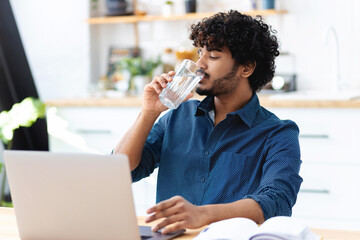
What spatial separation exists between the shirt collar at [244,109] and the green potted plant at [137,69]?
2.02m

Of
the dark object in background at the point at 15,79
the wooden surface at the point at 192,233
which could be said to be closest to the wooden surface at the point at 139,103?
the dark object in background at the point at 15,79

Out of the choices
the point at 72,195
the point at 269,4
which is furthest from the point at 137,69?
the point at 72,195

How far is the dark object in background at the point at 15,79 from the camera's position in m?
4.16

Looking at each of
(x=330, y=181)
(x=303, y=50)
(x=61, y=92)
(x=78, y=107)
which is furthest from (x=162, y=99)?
(x=61, y=92)

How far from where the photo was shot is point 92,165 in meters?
1.29

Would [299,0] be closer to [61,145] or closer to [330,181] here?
[330,181]

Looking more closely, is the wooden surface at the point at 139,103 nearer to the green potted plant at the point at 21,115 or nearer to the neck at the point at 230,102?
the green potted plant at the point at 21,115

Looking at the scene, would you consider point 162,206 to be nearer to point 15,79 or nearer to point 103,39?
point 15,79

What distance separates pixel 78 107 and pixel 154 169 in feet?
5.70

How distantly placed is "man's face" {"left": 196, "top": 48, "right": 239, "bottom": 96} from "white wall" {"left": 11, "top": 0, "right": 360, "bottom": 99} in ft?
6.64

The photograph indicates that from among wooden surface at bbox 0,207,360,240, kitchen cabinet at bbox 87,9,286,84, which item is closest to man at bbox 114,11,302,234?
wooden surface at bbox 0,207,360,240

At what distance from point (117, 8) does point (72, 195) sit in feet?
10.0

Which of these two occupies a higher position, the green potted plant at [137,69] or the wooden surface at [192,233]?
the wooden surface at [192,233]

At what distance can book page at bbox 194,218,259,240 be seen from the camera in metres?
1.32
